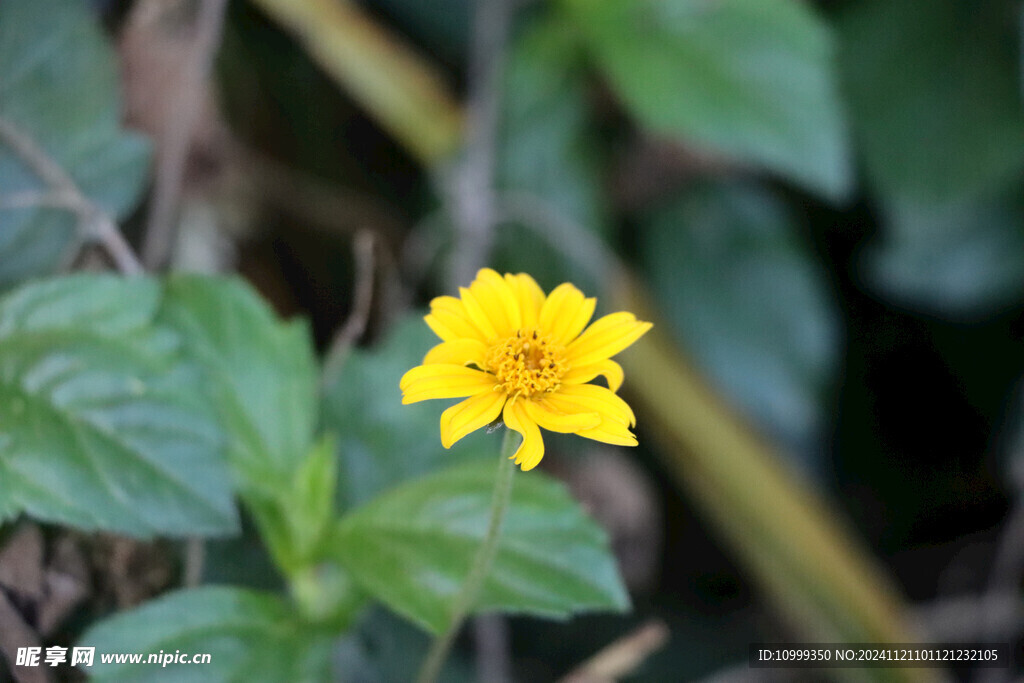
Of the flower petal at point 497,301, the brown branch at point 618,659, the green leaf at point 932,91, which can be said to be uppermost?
the green leaf at point 932,91

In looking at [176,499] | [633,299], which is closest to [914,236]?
[633,299]

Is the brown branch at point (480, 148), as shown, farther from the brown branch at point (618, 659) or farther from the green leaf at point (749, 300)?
the brown branch at point (618, 659)

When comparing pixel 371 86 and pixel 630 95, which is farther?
pixel 371 86

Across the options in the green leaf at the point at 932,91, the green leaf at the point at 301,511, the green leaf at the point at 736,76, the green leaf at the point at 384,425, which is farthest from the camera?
the green leaf at the point at 932,91

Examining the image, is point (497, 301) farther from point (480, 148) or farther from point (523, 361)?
point (480, 148)

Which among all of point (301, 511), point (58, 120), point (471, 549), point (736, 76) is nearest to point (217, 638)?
point (301, 511)

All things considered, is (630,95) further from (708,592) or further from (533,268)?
(708,592)

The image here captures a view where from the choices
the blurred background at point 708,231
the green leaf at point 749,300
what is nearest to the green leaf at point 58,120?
the blurred background at point 708,231
